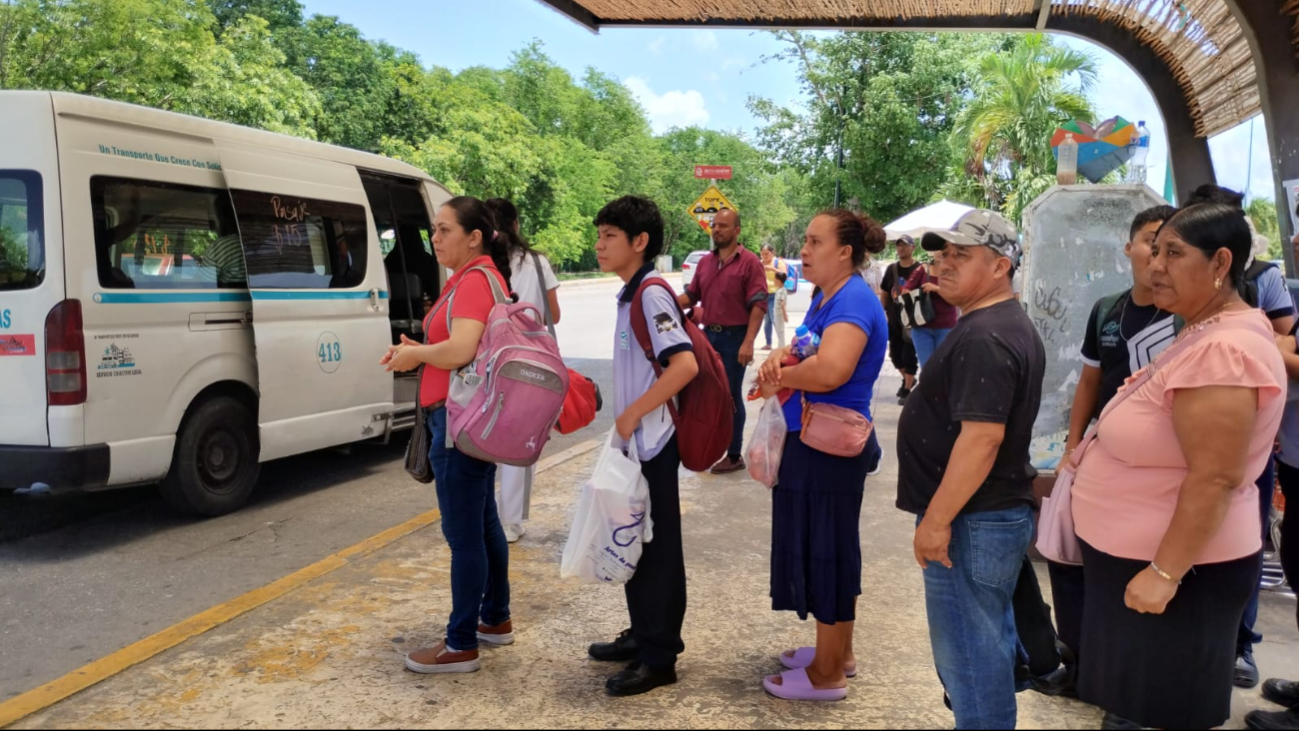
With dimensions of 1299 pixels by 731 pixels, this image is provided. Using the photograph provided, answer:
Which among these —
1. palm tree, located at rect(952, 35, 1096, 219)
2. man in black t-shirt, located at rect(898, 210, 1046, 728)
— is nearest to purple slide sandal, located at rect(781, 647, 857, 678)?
man in black t-shirt, located at rect(898, 210, 1046, 728)

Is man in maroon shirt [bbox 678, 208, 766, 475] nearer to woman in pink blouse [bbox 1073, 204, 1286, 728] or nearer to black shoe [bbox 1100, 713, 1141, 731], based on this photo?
black shoe [bbox 1100, 713, 1141, 731]

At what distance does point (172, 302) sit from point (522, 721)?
3592 millimetres

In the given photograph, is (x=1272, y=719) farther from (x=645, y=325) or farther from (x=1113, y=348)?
(x=645, y=325)

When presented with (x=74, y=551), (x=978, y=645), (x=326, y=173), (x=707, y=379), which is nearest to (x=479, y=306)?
(x=707, y=379)

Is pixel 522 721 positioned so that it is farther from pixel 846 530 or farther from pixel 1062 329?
pixel 1062 329

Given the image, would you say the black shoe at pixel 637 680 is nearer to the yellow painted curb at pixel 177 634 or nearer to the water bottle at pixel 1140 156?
the yellow painted curb at pixel 177 634

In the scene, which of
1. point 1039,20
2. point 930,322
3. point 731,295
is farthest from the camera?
point 930,322

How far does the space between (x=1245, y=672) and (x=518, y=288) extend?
3.65m

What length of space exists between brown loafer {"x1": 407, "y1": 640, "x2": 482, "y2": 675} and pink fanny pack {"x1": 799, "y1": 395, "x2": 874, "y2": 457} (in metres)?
1.55

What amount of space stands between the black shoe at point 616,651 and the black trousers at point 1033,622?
1.43 meters

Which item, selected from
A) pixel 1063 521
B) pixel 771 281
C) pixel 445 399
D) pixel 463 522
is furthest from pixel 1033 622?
pixel 771 281

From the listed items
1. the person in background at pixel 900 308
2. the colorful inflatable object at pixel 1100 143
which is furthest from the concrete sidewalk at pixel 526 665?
the person in background at pixel 900 308

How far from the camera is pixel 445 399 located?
3.53m

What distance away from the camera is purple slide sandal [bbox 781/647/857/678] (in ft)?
11.8
